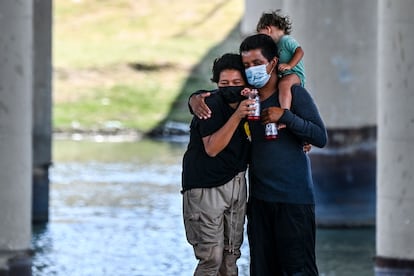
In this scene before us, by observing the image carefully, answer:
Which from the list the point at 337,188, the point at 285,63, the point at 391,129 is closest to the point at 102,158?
the point at 337,188

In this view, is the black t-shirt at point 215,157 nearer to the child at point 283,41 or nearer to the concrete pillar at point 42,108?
the child at point 283,41

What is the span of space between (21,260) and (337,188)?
28.3 ft

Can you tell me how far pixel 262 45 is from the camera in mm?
8789

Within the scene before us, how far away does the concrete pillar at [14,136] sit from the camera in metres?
12.5

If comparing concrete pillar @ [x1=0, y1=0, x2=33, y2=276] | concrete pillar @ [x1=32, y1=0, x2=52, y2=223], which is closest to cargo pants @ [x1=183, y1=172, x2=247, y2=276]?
concrete pillar @ [x1=0, y1=0, x2=33, y2=276]

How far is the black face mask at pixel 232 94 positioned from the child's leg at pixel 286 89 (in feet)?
0.83

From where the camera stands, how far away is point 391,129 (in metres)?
13.6

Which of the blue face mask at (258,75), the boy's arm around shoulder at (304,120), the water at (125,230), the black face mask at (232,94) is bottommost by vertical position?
the water at (125,230)

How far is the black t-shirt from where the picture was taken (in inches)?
351

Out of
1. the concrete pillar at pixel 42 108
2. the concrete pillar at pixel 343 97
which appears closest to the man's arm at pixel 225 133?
the concrete pillar at pixel 343 97

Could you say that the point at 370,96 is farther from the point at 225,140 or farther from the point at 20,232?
the point at 225,140

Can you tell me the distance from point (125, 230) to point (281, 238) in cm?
1051

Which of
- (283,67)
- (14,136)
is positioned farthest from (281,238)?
(14,136)

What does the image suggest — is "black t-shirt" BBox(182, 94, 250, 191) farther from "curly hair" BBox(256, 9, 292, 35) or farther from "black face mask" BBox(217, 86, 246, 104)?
"curly hair" BBox(256, 9, 292, 35)
